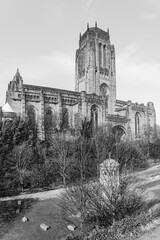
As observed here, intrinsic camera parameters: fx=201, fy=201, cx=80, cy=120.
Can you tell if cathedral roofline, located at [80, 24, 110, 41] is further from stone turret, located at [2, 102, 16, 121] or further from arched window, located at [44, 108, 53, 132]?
stone turret, located at [2, 102, 16, 121]

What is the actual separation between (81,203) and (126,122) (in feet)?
126

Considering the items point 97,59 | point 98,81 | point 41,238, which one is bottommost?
point 41,238

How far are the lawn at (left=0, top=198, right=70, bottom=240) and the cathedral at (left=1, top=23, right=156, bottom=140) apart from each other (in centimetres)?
2113

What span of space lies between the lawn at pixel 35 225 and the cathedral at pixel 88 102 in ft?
69.3

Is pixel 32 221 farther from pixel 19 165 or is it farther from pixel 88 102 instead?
pixel 88 102

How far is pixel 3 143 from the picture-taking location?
75.9ft

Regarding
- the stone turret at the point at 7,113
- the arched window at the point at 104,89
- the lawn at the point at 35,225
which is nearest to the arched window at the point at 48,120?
the stone turret at the point at 7,113

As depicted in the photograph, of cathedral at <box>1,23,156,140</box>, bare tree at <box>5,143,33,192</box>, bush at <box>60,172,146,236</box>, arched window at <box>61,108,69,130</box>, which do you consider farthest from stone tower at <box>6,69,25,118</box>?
bush at <box>60,172,146,236</box>

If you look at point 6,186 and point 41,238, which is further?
point 6,186

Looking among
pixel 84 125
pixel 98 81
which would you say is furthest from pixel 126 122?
pixel 84 125

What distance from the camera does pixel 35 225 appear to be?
507 inches

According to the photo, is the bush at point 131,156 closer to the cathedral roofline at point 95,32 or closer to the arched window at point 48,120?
the arched window at point 48,120

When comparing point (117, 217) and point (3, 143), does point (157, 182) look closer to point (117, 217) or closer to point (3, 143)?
point (117, 217)

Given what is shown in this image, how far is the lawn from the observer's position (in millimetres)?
11680
